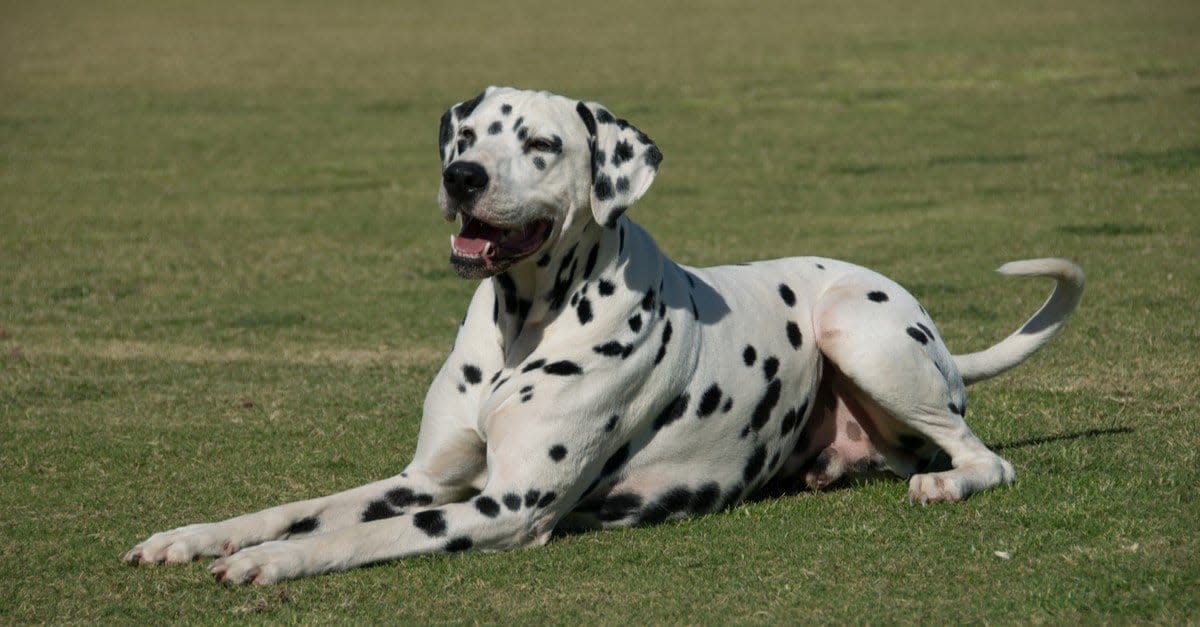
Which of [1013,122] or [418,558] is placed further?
[1013,122]

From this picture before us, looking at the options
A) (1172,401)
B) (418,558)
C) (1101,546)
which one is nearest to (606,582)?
(418,558)

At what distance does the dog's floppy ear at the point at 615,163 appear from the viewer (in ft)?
21.6

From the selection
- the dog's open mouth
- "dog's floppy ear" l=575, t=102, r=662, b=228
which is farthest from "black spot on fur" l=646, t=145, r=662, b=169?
the dog's open mouth

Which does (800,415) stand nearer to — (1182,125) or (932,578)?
(932,578)

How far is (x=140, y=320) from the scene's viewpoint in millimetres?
12789

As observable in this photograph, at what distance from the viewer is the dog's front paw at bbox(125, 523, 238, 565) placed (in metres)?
6.32

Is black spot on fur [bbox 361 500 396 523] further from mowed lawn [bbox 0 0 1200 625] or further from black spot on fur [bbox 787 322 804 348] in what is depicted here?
black spot on fur [bbox 787 322 804 348]

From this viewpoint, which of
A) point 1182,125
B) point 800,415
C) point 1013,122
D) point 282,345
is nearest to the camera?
point 800,415

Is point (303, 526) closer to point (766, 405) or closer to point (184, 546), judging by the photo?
point (184, 546)

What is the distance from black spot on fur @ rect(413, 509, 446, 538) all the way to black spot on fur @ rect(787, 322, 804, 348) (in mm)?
1846

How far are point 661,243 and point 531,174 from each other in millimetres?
9562

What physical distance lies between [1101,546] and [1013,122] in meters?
17.4

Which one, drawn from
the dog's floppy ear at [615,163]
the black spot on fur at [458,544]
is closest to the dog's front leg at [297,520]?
the black spot on fur at [458,544]

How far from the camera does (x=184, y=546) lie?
632 cm
